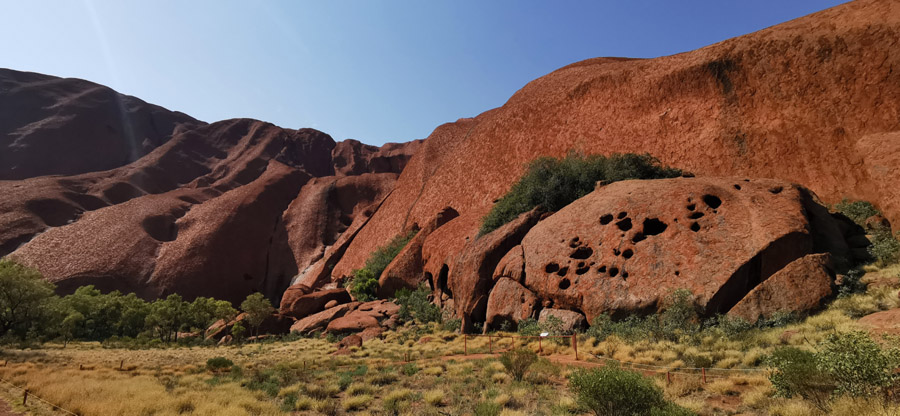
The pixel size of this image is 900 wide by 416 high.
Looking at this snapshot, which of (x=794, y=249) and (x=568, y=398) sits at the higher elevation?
(x=794, y=249)

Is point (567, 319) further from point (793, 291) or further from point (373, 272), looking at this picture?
point (373, 272)

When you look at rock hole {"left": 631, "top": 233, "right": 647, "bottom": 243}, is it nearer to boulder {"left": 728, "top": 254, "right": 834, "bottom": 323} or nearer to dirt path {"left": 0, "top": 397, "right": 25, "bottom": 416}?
boulder {"left": 728, "top": 254, "right": 834, "bottom": 323}

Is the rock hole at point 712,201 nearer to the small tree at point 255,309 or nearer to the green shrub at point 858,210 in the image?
the green shrub at point 858,210

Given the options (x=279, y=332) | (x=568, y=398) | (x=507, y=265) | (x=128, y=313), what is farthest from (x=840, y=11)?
(x=128, y=313)

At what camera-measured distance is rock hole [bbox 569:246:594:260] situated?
16.3 metres

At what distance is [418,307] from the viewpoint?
25.4 meters

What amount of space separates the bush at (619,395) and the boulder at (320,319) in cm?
2457

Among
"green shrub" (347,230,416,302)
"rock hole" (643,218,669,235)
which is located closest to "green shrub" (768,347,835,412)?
"rock hole" (643,218,669,235)

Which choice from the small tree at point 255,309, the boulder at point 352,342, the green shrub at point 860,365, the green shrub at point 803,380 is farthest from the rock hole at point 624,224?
the small tree at point 255,309

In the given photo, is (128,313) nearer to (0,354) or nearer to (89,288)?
(89,288)

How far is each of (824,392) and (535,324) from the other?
9880 millimetres

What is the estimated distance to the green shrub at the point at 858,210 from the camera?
17328 mm

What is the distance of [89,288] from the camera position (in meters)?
41.1

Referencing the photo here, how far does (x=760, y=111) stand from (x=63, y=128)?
375 feet
